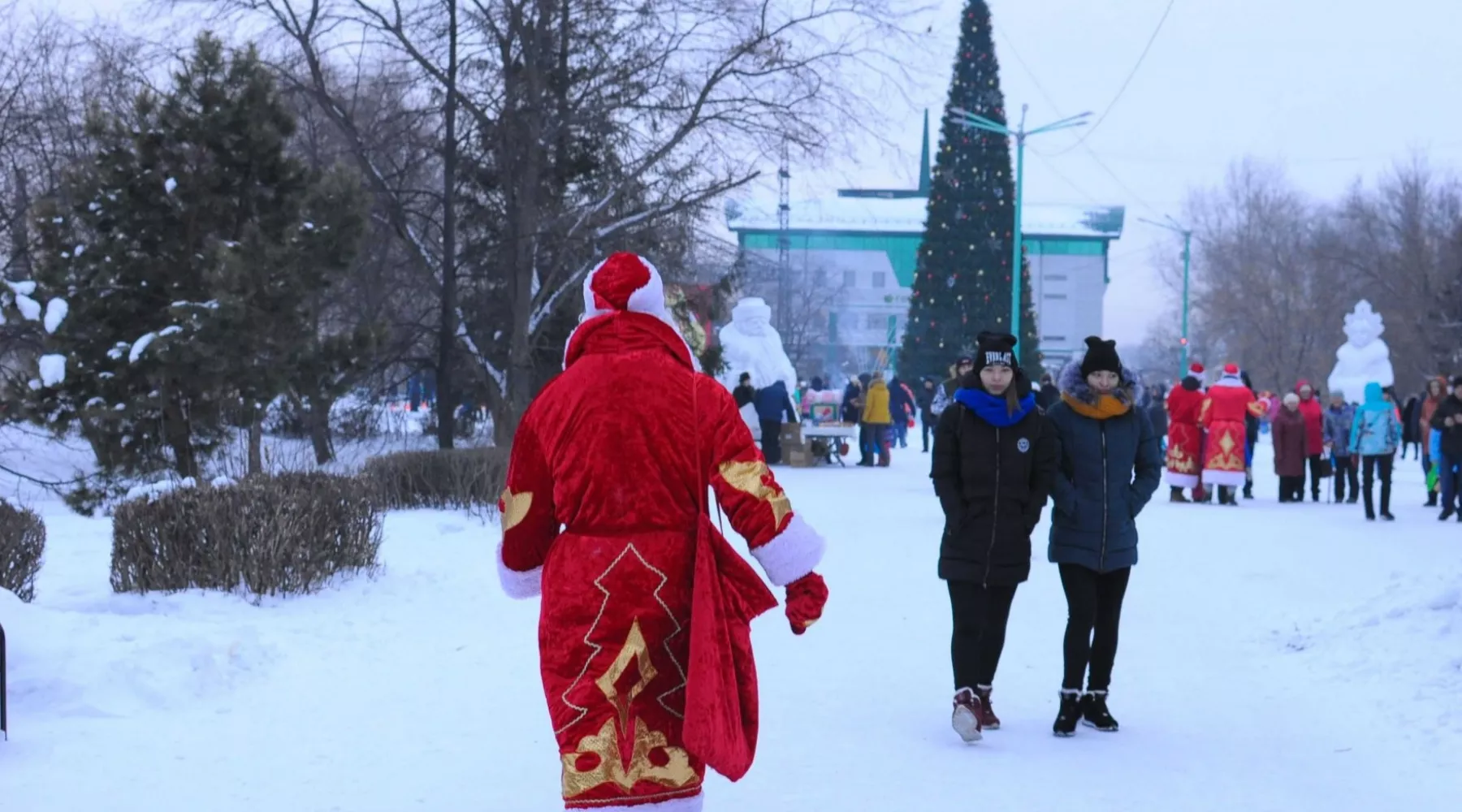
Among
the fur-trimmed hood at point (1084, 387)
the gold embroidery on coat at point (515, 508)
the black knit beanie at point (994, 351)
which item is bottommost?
the gold embroidery on coat at point (515, 508)

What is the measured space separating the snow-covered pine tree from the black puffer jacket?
1133 centimetres

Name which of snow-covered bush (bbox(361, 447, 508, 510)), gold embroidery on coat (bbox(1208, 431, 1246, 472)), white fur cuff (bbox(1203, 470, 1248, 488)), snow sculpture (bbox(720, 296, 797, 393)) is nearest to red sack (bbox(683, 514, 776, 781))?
snow-covered bush (bbox(361, 447, 508, 510))

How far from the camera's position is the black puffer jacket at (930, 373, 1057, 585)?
6.83 m

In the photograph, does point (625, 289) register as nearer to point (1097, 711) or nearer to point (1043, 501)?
point (1043, 501)

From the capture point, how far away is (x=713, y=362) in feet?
91.7

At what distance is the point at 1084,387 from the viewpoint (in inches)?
278

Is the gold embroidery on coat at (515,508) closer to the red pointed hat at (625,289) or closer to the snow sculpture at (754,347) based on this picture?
the red pointed hat at (625,289)

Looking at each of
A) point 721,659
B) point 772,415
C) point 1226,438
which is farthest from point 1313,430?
point 721,659

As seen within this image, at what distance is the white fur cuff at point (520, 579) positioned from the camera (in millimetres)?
4406

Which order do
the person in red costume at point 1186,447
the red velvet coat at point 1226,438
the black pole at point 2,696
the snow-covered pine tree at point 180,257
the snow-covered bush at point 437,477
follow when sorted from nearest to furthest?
the black pole at point 2,696 < the snow-covered bush at point 437,477 < the snow-covered pine tree at point 180,257 < the red velvet coat at point 1226,438 < the person in red costume at point 1186,447

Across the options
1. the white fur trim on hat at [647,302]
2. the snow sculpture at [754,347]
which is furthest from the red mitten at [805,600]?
the snow sculpture at [754,347]

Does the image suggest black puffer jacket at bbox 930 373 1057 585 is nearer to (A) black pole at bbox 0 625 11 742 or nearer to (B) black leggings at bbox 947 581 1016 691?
(B) black leggings at bbox 947 581 1016 691

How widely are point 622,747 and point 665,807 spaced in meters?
0.19

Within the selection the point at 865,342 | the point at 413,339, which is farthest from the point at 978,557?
the point at 865,342
